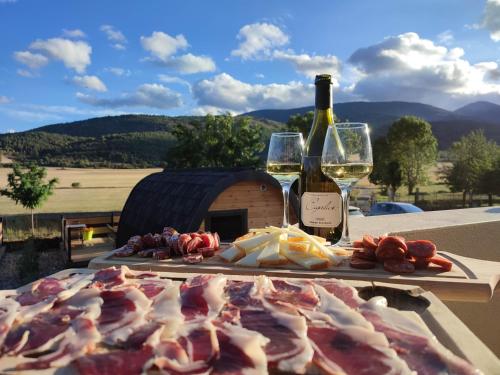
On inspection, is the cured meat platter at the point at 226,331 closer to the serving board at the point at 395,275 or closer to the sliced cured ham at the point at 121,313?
the sliced cured ham at the point at 121,313

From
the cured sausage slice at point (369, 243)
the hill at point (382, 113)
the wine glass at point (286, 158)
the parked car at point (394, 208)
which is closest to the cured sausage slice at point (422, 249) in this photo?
the cured sausage slice at point (369, 243)

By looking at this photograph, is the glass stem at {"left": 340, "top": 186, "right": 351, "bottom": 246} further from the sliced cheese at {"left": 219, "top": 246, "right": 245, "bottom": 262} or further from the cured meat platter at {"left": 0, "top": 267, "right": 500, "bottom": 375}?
the cured meat platter at {"left": 0, "top": 267, "right": 500, "bottom": 375}

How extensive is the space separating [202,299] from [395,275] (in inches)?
38.2

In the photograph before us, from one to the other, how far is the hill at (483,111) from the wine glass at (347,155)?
482 feet

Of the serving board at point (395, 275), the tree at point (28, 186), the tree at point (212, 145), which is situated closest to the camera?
the serving board at point (395, 275)

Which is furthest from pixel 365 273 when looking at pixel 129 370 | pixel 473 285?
pixel 129 370

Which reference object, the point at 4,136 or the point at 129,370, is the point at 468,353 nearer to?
the point at 129,370

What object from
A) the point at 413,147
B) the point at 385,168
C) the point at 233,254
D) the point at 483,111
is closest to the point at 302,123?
the point at 385,168

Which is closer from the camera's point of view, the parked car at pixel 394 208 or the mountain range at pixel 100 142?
the parked car at pixel 394 208

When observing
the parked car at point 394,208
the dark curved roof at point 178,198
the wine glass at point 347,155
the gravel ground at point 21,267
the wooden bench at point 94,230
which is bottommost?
the gravel ground at point 21,267

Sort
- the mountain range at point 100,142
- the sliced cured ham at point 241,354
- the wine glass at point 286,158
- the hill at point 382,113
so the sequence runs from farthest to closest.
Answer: the hill at point 382,113, the mountain range at point 100,142, the wine glass at point 286,158, the sliced cured ham at point 241,354

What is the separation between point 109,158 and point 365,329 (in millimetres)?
64888

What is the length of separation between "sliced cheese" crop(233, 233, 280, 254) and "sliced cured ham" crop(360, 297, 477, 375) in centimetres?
89

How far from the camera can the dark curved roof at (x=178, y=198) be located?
36.8 ft
